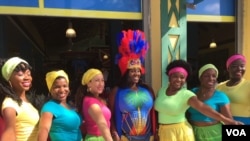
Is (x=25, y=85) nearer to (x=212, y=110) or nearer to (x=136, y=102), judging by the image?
(x=136, y=102)

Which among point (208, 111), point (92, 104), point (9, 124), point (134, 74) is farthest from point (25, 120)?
point (208, 111)

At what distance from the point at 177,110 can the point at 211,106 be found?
362mm

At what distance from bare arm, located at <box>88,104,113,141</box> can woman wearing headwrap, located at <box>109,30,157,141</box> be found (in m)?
0.48

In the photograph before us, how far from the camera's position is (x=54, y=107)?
320 centimetres

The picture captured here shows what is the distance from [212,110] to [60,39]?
298 inches

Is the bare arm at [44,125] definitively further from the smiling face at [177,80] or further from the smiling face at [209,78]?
the smiling face at [209,78]

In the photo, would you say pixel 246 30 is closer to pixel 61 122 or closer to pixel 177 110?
pixel 177 110

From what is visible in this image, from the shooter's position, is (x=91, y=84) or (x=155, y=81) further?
(x=155, y=81)

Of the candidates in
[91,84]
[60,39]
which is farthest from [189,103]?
[60,39]

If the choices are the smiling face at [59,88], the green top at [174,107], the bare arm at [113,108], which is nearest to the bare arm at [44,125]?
the smiling face at [59,88]

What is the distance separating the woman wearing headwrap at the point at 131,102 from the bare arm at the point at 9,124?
126 cm

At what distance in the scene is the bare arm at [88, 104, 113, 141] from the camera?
3.24 meters

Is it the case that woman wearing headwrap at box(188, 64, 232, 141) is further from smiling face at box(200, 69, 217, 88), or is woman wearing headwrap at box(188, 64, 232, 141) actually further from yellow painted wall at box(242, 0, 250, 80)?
yellow painted wall at box(242, 0, 250, 80)

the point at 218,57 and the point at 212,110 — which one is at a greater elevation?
the point at 218,57
